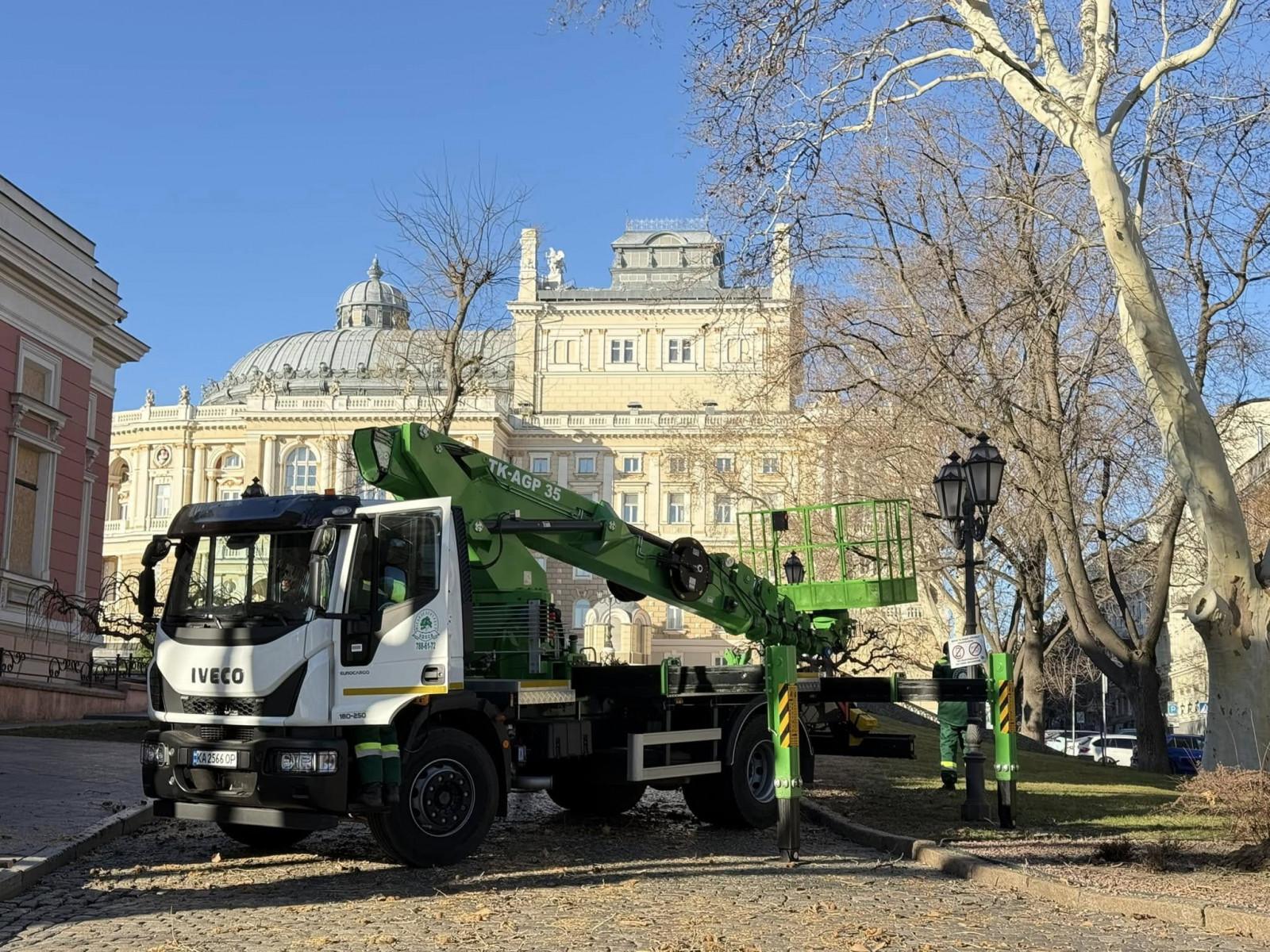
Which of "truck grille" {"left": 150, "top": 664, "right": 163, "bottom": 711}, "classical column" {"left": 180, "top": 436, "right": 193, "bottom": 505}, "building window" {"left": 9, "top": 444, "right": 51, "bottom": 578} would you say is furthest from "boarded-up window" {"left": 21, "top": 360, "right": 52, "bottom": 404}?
"classical column" {"left": 180, "top": 436, "right": 193, "bottom": 505}

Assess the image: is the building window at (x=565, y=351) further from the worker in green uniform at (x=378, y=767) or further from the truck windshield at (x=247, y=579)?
the worker in green uniform at (x=378, y=767)

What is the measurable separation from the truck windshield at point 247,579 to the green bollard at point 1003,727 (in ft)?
22.4

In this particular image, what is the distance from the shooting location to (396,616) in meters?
10.5

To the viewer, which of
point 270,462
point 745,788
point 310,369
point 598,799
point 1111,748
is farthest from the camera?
point 310,369

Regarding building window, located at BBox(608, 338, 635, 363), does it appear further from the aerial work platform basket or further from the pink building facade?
the aerial work platform basket

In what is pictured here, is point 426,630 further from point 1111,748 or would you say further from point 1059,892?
point 1111,748

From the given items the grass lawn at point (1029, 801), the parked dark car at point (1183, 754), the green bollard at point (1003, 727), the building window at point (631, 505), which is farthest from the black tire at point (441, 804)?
the building window at point (631, 505)

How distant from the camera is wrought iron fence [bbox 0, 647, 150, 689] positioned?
1158 inches

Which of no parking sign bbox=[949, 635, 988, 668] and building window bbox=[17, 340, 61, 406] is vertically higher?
building window bbox=[17, 340, 61, 406]

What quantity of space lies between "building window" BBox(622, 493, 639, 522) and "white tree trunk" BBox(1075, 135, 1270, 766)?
78.9 metres

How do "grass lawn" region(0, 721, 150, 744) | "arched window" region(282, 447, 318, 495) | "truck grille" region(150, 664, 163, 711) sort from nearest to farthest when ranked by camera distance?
"truck grille" region(150, 664, 163, 711)
"grass lawn" region(0, 721, 150, 744)
"arched window" region(282, 447, 318, 495)

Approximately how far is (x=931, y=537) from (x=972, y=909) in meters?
23.4

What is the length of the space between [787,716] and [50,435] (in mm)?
26355

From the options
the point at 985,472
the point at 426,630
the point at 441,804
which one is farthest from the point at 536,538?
the point at 985,472
